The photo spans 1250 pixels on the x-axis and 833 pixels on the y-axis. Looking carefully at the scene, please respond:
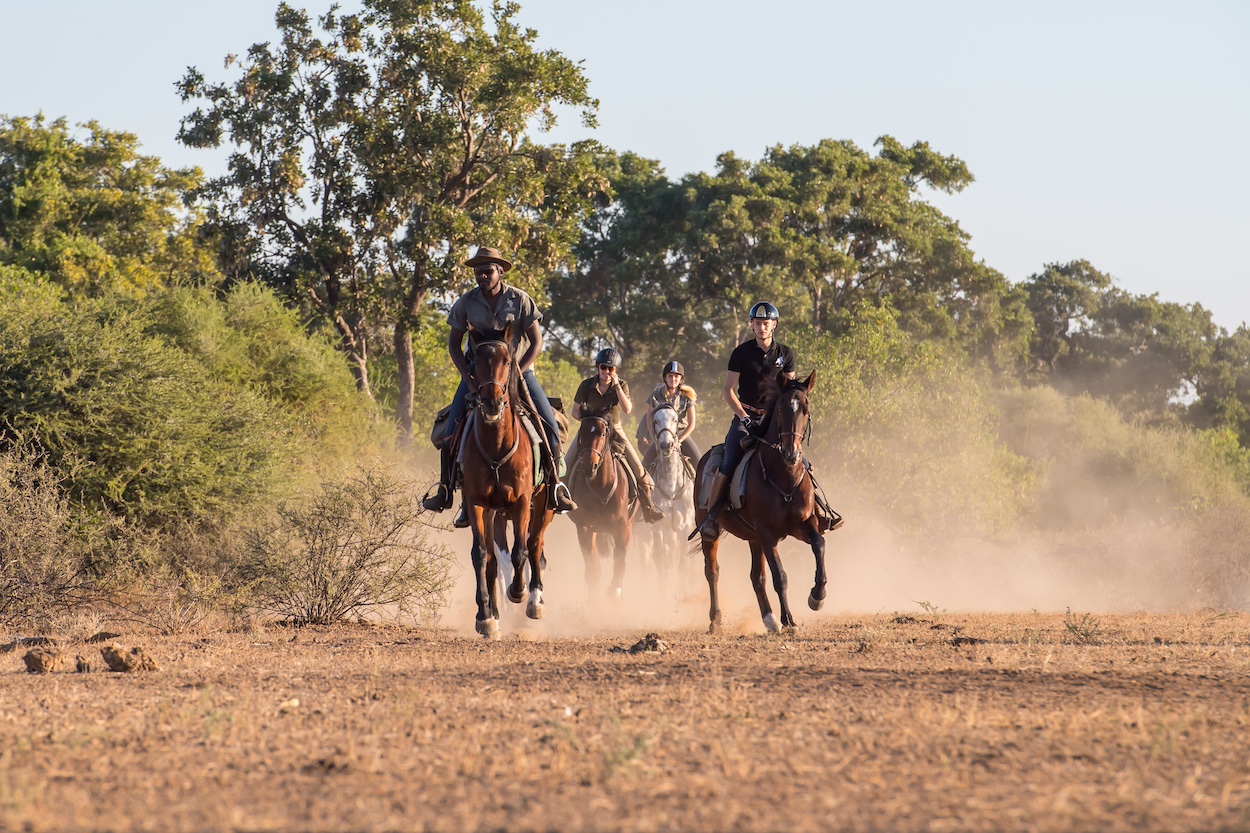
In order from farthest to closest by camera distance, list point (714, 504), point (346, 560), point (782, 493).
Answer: point (346, 560) → point (714, 504) → point (782, 493)

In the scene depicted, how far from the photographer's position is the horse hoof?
13109mm

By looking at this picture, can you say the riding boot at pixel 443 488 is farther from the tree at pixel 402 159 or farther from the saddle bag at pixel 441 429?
the tree at pixel 402 159

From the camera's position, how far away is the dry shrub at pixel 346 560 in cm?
1534

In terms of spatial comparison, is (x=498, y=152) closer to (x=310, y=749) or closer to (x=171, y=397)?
(x=171, y=397)

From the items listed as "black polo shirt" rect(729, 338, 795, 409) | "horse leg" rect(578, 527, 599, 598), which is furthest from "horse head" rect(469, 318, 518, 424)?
"horse leg" rect(578, 527, 599, 598)

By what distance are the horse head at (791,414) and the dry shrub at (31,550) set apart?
8034 mm

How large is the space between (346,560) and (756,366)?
210 inches

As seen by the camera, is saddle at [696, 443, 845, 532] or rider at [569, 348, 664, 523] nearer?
saddle at [696, 443, 845, 532]

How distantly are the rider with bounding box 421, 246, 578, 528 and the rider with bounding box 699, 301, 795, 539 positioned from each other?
1.75 metres

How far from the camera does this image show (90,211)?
3869cm

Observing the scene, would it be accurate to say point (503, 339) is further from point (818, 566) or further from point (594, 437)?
point (594, 437)

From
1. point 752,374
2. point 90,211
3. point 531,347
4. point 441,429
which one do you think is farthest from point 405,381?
point 752,374

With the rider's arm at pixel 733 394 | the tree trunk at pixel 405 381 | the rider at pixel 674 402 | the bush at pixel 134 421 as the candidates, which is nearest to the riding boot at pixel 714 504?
the rider's arm at pixel 733 394

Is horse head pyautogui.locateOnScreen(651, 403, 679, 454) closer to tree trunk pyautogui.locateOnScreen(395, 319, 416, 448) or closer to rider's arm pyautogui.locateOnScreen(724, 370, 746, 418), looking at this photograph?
rider's arm pyautogui.locateOnScreen(724, 370, 746, 418)
